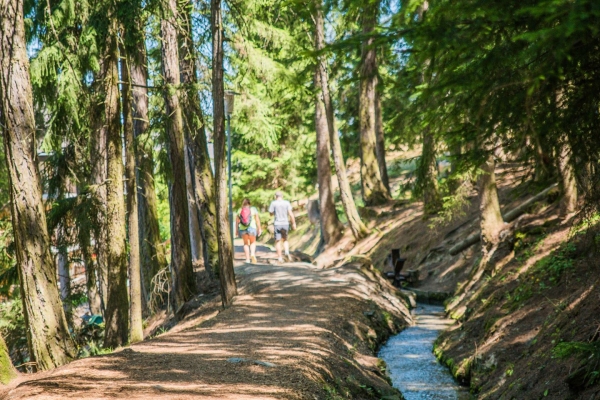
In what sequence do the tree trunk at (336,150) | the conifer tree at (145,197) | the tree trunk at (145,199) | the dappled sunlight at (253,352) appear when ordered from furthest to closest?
the tree trunk at (336,150) < the tree trunk at (145,199) < the conifer tree at (145,197) < the dappled sunlight at (253,352)

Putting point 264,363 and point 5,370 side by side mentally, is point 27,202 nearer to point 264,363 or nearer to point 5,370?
point 5,370

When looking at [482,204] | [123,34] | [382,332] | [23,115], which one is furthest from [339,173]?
[23,115]

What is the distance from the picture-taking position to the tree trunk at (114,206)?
441 inches

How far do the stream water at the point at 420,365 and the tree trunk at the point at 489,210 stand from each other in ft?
6.95

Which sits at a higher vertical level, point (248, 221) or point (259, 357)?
point (248, 221)

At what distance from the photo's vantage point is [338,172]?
20891 mm

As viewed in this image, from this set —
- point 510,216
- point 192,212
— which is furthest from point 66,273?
point 510,216

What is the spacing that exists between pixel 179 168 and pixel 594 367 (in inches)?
411

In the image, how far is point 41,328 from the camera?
884 cm

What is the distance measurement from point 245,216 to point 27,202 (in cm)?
875

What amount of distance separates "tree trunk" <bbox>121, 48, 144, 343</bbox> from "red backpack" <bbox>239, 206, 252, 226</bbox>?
553 centimetres

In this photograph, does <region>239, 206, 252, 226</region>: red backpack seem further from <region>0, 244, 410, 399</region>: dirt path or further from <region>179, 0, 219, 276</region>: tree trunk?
<region>0, 244, 410, 399</region>: dirt path

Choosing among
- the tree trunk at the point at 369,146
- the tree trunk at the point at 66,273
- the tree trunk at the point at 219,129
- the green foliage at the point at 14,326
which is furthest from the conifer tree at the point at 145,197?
the tree trunk at the point at 369,146

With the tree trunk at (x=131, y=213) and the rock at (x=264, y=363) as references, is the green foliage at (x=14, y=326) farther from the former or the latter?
the rock at (x=264, y=363)
